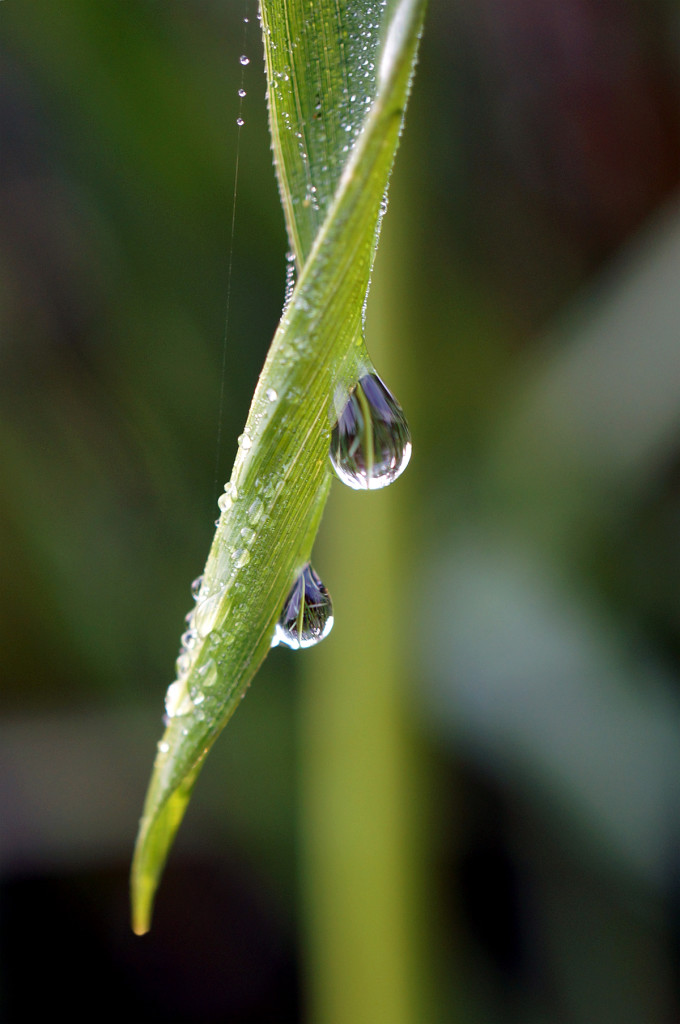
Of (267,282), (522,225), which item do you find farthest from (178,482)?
(522,225)

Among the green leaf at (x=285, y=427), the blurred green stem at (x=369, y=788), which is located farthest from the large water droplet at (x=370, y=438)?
the blurred green stem at (x=369, y=788)

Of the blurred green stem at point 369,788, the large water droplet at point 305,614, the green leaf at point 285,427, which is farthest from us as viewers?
the blurred green stem at point 369,788

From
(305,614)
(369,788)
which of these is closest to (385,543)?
(369,788)

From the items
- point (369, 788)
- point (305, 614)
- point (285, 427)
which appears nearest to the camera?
point (285, 427)

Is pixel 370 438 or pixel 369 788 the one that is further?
pixel 369 788

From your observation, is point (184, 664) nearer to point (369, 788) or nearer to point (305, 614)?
point (305, 614)

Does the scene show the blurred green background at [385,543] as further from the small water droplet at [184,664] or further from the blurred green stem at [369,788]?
the small water droplet at [184,664]

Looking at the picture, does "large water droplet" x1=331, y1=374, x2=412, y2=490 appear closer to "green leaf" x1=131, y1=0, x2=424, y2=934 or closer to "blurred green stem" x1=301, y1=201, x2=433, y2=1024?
"green leaf" x1=131, y1=0, x2=424, y2=934
